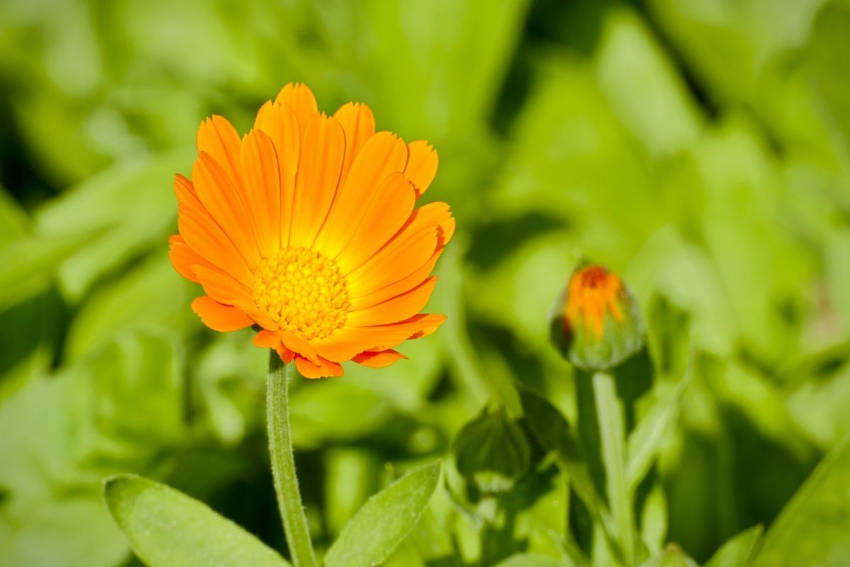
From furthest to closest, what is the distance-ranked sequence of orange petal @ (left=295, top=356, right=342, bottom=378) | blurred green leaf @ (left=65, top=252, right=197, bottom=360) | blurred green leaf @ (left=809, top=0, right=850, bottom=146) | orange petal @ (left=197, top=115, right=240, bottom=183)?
blurred green leaf @ (left=809, top=0, right=850, bottom=146) < blurred green leaf @ (left=65, top=252, right=197, bottom=360) < orange petal @ (left=197, top=115, right=240, bottom=183) < orange petal @ (left=295, top=356, right=342, bottom=378)

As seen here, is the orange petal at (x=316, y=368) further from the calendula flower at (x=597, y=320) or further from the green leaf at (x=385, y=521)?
the calendula flower at (x=597, y=320)

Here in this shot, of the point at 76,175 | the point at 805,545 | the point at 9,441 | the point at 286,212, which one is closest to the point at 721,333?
the point at 805,545

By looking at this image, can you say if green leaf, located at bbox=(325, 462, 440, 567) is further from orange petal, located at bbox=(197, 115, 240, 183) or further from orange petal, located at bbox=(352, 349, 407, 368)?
orange petal, located at bbox=(197, 115, 240, 183)

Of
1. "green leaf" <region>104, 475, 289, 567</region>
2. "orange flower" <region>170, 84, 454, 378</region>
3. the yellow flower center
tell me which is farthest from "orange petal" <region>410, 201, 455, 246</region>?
"green leaf" <region>104, 475, 289, 567</region>

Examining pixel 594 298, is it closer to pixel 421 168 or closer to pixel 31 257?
pixel 421 168

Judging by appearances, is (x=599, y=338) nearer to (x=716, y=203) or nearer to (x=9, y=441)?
(x=9, y=441)
